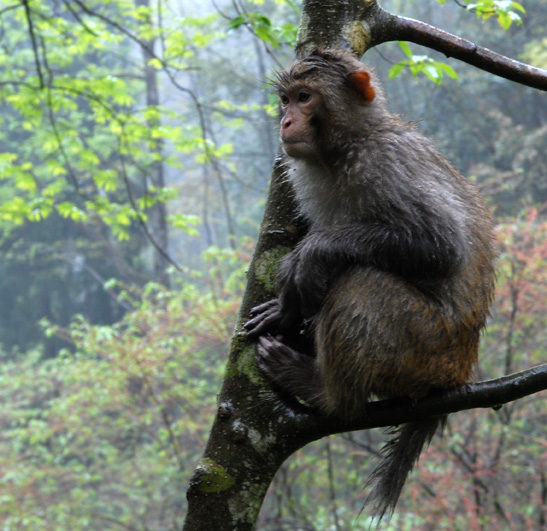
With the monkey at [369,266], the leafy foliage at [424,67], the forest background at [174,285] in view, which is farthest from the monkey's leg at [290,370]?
the leafy foliage at [424,67]

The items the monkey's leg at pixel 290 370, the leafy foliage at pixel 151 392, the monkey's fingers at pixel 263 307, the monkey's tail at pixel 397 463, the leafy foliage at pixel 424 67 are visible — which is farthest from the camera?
the leafy foliage at pixel 151 392

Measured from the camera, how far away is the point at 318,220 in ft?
8.58

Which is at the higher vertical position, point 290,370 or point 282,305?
point 282,305

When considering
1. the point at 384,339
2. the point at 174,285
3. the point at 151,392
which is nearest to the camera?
the point at 384,339

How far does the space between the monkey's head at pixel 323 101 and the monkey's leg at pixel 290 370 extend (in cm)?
83

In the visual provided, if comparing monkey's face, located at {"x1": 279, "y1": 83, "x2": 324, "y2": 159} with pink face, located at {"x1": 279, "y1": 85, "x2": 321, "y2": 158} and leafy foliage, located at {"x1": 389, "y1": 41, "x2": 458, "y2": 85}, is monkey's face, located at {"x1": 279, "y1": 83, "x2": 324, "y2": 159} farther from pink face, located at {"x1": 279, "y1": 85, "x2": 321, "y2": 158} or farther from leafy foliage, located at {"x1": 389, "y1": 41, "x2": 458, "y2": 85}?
leafy foliage, located at {"x1": 389, "y1": 41, "x2": 458, "y2": 85}

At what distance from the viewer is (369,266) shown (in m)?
2.38

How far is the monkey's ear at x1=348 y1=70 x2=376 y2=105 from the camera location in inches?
101

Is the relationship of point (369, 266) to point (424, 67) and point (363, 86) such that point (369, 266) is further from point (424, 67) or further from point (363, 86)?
point (424, 67)

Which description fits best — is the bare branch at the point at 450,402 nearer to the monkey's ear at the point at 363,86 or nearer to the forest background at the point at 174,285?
the monkey's ear at the point at 363,86

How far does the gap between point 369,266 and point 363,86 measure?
0.79m

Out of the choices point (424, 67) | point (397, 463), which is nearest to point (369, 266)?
point (397, 463)

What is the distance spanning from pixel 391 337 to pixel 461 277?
0.43m

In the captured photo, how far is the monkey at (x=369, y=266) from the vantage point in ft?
7.57
